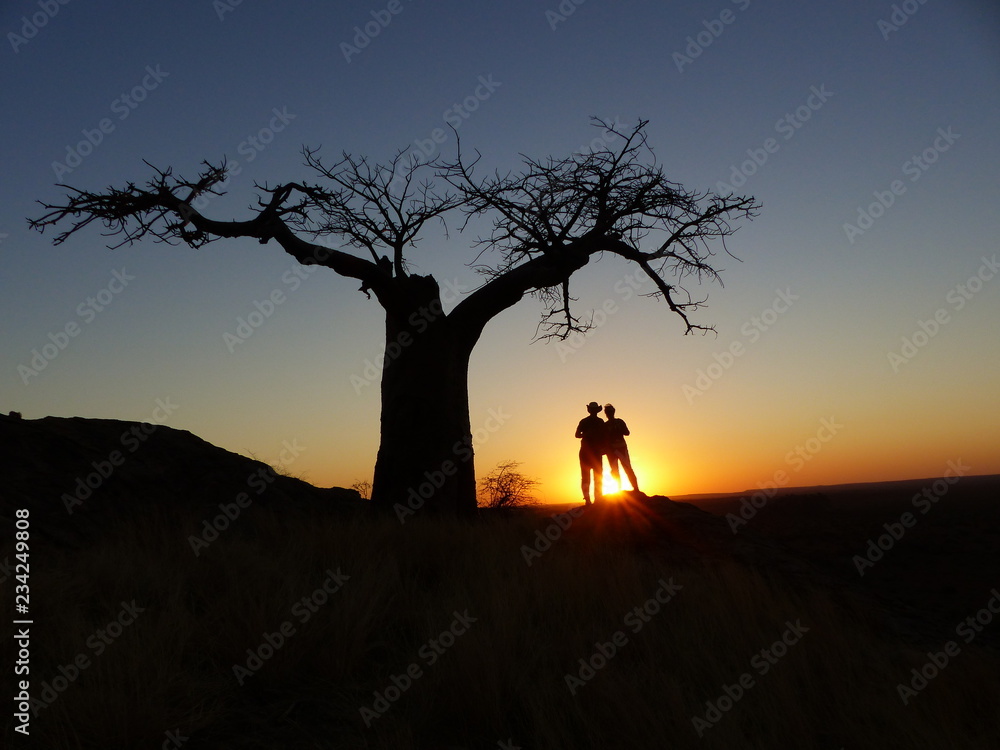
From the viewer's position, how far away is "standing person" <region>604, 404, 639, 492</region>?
10016 mm

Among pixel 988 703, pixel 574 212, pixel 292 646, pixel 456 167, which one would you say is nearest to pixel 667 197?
pixel 574 212

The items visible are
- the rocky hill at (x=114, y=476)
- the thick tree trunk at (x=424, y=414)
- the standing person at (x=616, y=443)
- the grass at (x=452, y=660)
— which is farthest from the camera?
the standing person at (x=616, y=443)

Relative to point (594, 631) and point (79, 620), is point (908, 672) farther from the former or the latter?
point (79, 620)

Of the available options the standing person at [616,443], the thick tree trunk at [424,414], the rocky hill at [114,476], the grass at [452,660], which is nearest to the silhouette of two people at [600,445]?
the standing person at [616,443]

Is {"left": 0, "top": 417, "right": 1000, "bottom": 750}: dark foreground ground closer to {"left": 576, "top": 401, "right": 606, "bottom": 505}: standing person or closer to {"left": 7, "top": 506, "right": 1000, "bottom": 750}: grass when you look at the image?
{"left": 7, "top": 506, "right": 1000, "bottom": 750}: grass

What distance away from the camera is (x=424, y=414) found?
8.34 metres

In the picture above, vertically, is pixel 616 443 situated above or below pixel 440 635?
above

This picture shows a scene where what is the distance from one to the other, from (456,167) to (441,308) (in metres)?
1.83

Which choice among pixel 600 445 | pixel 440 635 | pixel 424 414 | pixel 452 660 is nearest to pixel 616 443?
pixel 600 445

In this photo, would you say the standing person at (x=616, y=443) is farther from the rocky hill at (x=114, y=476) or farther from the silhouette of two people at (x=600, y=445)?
the rocky hill at (x=114, y=476)

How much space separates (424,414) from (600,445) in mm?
3019

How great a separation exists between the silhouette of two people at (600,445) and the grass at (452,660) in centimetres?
431

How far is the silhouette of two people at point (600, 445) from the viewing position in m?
10.0

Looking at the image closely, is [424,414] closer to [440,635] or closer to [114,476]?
[114,476]
